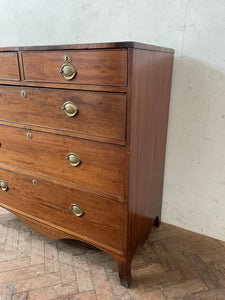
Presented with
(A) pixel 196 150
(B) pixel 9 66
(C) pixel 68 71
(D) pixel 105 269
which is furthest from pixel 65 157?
(A) pixel 196 150

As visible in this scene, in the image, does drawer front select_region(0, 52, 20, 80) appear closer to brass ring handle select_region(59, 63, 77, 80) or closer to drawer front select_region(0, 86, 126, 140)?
drawer front select_region(0, 86, 126, 140)

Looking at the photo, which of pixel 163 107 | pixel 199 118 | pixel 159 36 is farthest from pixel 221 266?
pixel 159 36

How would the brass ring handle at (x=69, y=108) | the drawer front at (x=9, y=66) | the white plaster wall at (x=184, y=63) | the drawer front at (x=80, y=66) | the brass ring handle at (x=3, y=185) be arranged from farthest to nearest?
the brass ring handle at (x=3, y=185) → the white plaster wall at (x=184, y=63) → the drawer front at (x=9, y=66) → the brass ring handle at (x=69, y=108) → the drawer front at (x=80, y=66)

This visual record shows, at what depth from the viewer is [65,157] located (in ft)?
4.00

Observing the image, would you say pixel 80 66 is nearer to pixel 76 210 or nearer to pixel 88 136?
pixel 88 136

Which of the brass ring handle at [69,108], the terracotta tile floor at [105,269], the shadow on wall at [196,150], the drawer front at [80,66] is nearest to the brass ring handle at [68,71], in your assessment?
the drawer front at [80,66]

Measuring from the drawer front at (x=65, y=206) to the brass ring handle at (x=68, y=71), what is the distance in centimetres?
57

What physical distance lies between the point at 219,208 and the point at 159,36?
1.13m

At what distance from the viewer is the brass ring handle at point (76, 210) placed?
4.19 ft

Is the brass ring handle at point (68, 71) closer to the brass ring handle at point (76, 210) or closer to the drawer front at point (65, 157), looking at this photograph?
the drawer front at point (65, 157)

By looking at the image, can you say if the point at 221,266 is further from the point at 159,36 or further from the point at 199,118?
the point at 159,36

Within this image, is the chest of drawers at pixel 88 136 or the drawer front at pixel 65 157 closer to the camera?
the chest of drawers at pixel 88 136

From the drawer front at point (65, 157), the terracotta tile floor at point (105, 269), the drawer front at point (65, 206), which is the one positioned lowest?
the terracotta tile floor at point (105, 269)

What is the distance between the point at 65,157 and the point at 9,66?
0.54m
